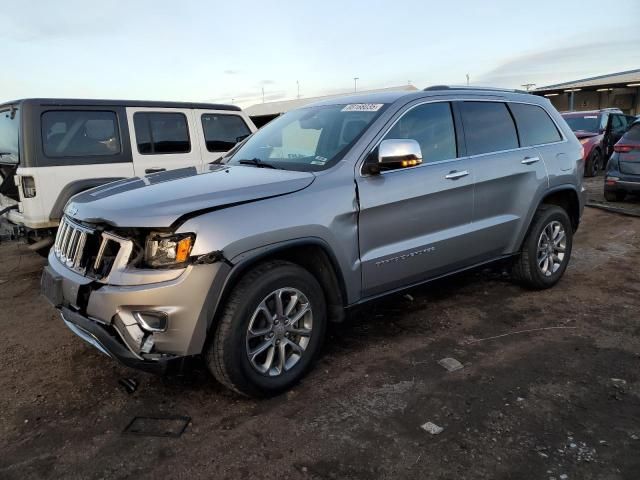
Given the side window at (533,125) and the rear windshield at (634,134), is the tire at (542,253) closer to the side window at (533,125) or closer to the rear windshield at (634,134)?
the side window at (533,125)

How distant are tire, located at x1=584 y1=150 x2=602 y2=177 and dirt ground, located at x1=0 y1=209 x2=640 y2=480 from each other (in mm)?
9873

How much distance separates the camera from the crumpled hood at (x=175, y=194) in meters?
2.77

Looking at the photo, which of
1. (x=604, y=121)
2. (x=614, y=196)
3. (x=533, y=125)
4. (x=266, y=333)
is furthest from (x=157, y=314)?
(x=604, y=121)

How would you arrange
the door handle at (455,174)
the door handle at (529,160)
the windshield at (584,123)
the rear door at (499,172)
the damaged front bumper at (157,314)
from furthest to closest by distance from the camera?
the windshield at (584,123)
the door handle at (529,160)
the rear door at (499,172)
the door handle at (455,174)
the damaged front bumper at (157,314)

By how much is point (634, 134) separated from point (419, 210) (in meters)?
7.45

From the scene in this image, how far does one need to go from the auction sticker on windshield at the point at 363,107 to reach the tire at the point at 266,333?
1.38 meters

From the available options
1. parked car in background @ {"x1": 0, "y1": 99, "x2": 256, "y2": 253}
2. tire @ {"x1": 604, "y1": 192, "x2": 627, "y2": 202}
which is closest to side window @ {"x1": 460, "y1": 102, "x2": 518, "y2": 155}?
parked car in background @ {"x1": 0, "y1": 99, "x2": 256, "y2": 253}

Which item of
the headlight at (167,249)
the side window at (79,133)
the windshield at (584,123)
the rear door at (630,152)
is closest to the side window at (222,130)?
the side window at (79,133)

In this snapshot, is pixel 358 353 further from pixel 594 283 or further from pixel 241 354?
pixel 594 283

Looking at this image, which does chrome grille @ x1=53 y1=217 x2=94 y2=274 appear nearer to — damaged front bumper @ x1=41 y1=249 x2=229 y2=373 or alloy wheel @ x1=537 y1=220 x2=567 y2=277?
damaged front bumper @ x1=41 y1=249 x2=229 y2=373

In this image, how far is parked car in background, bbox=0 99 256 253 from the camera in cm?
536

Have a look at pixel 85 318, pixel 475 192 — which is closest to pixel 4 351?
pixel 85 318

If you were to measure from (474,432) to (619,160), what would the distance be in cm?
829

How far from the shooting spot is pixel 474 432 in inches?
108
